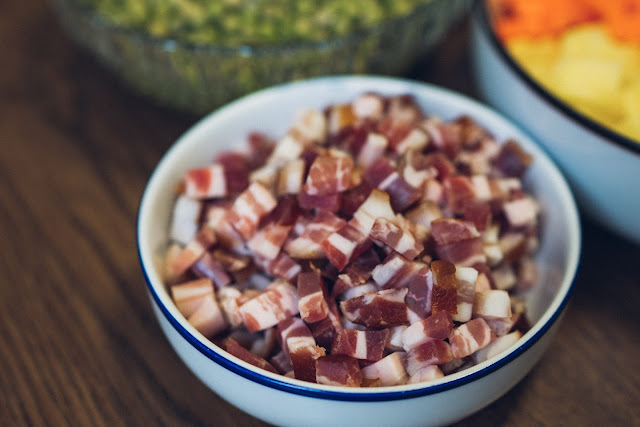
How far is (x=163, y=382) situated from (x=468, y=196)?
53 centimetres

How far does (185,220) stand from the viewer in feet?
3.08

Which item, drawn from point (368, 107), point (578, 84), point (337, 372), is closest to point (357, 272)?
point (337, 372)

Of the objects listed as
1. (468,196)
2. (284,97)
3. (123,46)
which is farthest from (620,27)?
(123,46)

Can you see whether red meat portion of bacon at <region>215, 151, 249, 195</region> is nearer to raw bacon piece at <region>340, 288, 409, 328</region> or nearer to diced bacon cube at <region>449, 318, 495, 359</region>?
raw bacon piece at <region>340, 288, 409, 328</region>

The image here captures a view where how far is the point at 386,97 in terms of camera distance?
1073 millimetres

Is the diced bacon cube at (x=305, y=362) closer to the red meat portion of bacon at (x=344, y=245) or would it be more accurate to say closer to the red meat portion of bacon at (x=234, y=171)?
the red meat portion of bacon at (x=344, y=245)

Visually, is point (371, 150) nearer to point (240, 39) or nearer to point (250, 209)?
point (250, 209)

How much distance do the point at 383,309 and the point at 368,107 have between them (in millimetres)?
421

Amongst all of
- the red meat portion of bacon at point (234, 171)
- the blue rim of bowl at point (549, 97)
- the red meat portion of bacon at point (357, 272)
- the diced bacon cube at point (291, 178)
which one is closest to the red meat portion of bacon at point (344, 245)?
the red meat portion of bacon at point (357, 272)

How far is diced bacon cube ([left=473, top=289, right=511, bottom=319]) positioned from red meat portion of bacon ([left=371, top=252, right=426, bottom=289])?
0.09m

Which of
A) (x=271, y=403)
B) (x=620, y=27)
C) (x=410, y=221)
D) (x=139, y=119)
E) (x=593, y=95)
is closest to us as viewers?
(x=271, y=403)

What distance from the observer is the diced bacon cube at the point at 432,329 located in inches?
28.3

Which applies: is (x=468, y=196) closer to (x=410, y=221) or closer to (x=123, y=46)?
(x=410, y=221)

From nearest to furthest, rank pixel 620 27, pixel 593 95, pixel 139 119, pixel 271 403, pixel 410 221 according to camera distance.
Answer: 1. pixel 271 403
2. pixel 410 221
3. pixel 593 95
4. pixel 620 27
5. pixel 139 119
